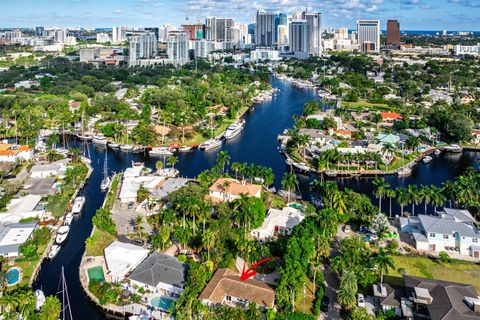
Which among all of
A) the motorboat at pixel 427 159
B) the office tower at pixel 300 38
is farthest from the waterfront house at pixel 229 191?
the office tower at pixel 300 38

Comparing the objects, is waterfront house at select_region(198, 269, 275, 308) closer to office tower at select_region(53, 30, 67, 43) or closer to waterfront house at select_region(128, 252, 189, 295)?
waterfront house at select_region(128, 252, 189, 295)

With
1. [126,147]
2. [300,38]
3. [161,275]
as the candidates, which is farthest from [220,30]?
[161,275]

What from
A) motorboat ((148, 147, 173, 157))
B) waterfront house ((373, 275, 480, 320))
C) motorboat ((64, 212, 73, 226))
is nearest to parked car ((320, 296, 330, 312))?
waterfront house ((373, 275, 480, 320))

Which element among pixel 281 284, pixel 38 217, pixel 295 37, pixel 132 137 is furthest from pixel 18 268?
pixel 295 37

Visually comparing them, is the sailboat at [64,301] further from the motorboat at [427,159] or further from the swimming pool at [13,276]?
the motorboat at [427,159]

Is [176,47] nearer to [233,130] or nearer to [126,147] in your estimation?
[233,130]
